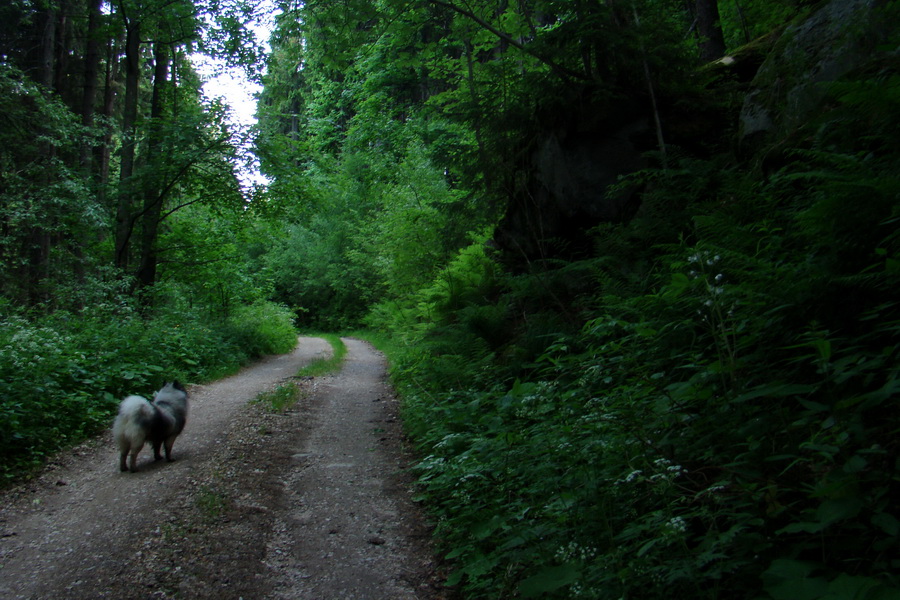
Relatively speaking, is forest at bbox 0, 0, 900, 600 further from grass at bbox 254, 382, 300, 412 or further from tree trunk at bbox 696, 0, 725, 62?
grass at bbox 254, 382, 300, 412

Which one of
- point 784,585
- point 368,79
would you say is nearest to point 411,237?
point 368,79

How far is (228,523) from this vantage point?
470cm

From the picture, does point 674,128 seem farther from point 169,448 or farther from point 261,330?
point 261,330

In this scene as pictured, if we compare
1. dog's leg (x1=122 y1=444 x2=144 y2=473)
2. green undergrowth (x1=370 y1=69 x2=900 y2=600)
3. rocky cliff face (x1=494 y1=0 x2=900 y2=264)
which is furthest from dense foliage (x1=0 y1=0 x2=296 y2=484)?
green undergrowth (x1=370 y1=69 x2=900 y2=600)

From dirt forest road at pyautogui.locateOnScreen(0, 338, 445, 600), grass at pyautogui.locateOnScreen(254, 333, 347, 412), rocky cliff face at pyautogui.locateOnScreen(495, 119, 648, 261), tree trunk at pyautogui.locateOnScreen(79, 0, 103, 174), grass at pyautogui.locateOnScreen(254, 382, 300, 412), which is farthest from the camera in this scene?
tree trunk at pyautogui.locateOnScreen(79, 0, 103, 174)

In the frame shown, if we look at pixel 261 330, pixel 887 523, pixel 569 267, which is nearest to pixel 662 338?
pixel 887 523

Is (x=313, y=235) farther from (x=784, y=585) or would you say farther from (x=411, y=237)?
(x=784, y=585)

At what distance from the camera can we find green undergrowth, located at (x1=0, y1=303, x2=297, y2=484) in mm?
6527

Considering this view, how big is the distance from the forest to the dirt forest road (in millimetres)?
437

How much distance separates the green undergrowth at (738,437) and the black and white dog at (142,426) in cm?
326

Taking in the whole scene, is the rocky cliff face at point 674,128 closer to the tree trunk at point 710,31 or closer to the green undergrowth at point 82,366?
the tree trunk at point 710,31

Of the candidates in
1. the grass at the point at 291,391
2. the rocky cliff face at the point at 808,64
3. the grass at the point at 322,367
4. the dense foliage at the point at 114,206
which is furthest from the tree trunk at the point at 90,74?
the rocky cliff face at the point at 808,64

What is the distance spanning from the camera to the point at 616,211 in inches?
318

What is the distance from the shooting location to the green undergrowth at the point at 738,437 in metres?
2.33
